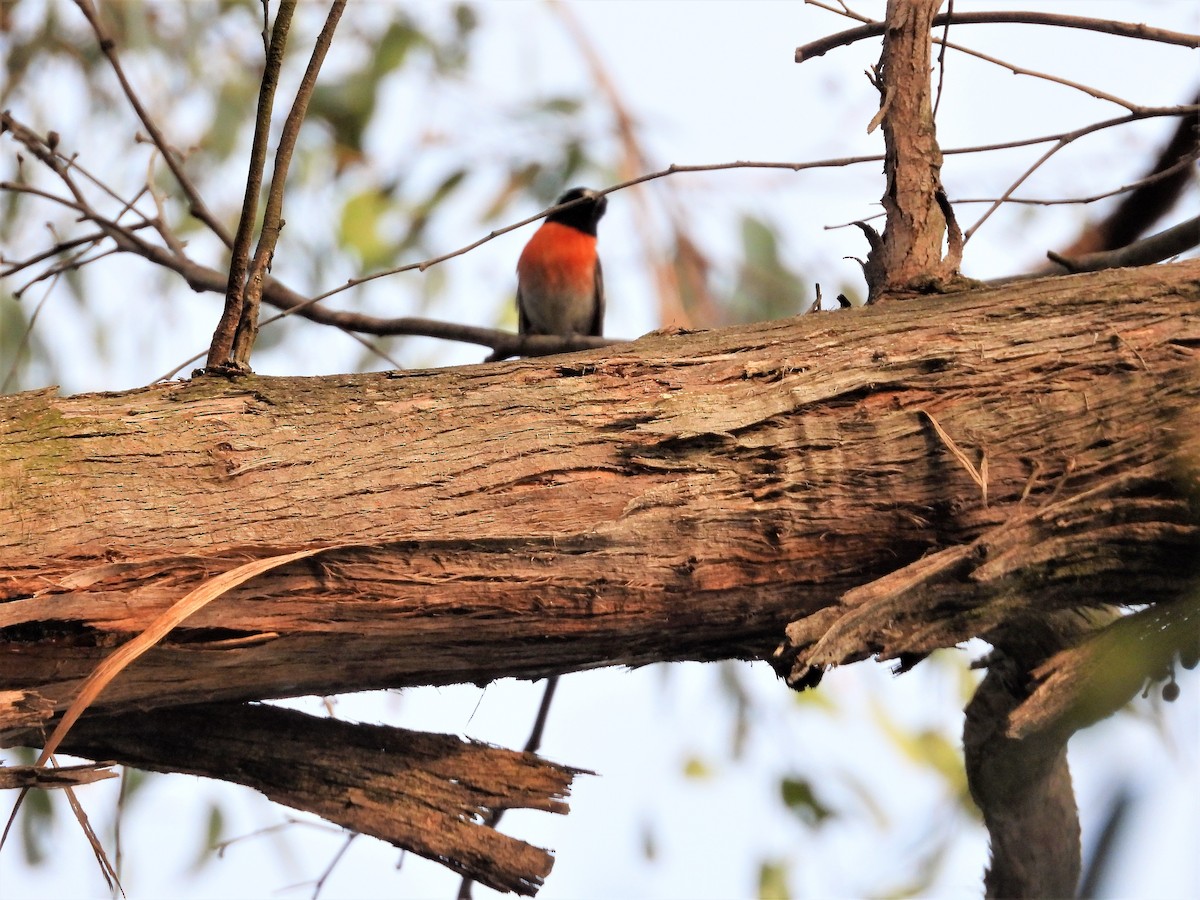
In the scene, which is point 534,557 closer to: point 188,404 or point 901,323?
point 188,404

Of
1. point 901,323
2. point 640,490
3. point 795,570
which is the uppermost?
point 901,323

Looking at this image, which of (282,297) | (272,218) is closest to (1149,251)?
(272,218)

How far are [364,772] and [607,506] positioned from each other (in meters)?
0.46

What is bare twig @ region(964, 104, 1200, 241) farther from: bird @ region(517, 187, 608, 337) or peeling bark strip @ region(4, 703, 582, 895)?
bird @ region(517, 187, 608, 337)

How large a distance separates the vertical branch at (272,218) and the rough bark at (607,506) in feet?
0.32

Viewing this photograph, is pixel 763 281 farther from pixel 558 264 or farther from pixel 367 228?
pixel 367 228

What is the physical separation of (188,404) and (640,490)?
578 millimetres

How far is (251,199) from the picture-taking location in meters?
1.54

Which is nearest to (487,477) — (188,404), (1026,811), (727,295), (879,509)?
(188,404)

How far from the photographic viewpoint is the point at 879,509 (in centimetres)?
144

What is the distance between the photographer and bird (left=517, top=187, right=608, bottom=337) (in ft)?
16.8

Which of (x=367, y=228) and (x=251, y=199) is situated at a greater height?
(x=367, y=228)

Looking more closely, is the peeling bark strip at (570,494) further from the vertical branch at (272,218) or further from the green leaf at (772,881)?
the green leaf at (772,881)

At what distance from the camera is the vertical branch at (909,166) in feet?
5.72
